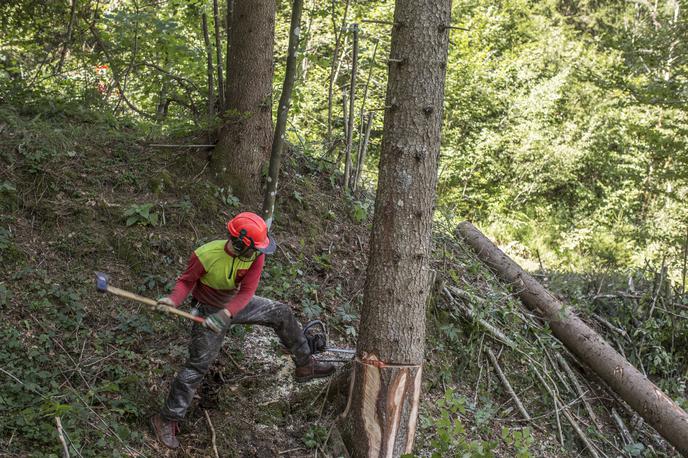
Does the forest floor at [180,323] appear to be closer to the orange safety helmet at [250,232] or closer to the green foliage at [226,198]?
the green foliage at [226,198]

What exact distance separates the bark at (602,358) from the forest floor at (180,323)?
0.92 ft

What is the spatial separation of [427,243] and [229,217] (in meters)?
2.83

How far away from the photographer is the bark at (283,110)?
622 cm

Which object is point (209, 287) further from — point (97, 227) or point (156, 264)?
point (97, 227)

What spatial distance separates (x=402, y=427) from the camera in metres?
4.55

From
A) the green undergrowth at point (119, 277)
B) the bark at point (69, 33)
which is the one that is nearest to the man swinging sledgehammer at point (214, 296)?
the green undergrowth at point (119, 277)

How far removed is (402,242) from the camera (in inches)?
173

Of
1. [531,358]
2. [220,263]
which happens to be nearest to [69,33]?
[220,263]

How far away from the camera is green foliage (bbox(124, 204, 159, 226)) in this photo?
5871 mm

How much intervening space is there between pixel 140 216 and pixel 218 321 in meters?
2.09

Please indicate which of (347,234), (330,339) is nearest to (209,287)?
(330,339)

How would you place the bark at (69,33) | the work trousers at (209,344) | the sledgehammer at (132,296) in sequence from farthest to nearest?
1. the bark at (69,33)
2. the work trousers at (209,344)
3. the sledgehammer at (132,296)

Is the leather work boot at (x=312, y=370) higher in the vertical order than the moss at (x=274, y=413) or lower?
higher

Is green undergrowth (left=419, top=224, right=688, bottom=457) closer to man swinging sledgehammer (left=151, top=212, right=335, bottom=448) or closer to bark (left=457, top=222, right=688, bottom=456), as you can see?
bark (left=457, top=222, right=688, bottom=456)
